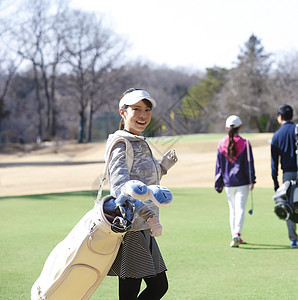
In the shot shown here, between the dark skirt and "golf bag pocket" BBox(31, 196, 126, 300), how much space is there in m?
0.26

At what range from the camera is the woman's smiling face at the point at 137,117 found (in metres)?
4.23

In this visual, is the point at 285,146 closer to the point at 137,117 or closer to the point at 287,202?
the point at 287,202

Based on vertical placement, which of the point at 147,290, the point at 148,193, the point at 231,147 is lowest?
the point at 147,290

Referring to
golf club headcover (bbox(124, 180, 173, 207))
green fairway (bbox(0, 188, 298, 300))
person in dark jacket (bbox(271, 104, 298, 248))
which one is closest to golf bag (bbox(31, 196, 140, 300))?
golf club headcover (bbox(124, 180, 173, 207))

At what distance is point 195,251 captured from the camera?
8.10m

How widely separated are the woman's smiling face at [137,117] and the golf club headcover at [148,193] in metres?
0.73

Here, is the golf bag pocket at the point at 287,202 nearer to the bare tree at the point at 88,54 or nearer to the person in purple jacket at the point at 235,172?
the person in purple jacket at the point at 235,172

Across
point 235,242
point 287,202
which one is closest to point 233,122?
point 235,242

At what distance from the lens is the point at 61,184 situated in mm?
27469

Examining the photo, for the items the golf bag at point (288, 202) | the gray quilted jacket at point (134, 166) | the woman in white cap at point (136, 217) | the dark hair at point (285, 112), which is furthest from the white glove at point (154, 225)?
the dark hair at point (285, 112)

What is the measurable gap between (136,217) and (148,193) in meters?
0.45

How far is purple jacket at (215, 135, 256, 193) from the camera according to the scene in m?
8.58

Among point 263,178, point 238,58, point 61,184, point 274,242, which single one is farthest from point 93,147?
point 274,242

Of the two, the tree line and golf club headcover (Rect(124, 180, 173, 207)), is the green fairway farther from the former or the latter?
the tree line
